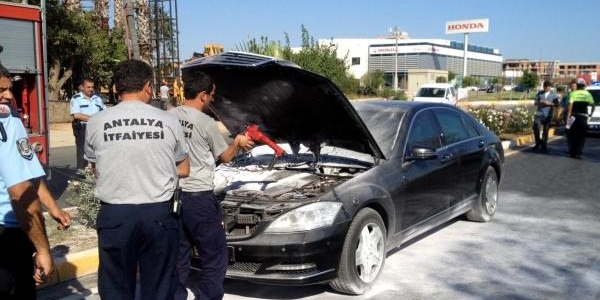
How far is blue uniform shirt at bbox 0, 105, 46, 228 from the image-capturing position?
9.12 feet

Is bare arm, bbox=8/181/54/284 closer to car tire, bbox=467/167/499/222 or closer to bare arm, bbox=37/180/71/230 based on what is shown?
bare arm, bbox=37/180/71/230

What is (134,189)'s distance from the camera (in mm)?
3139

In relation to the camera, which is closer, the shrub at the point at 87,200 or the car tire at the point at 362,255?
the car tire at the point at 362,255

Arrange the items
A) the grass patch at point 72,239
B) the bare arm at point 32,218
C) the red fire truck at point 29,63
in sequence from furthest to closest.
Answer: the red fire truck at point 29,63 → the grass patch at point 72,239 → the bare arm at point 32,218

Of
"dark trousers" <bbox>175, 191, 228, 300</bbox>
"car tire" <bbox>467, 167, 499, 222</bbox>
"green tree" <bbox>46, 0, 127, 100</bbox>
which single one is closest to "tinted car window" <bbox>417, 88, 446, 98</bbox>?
"green tree" <bbox>46, 0, 127, 100</bbox>

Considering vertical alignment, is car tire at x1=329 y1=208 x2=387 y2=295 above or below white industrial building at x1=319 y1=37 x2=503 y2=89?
below

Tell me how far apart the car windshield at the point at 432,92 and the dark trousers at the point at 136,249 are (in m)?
25.5

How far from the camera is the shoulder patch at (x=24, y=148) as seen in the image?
→ 2.85 m

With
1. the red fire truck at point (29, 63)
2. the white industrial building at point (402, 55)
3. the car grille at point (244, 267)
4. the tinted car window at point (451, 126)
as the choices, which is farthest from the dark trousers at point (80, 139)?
the white industrial building at point (402, 55)

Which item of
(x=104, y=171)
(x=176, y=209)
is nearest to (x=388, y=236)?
(x=176, y=209)

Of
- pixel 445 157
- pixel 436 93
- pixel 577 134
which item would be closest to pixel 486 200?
pixel 445 157

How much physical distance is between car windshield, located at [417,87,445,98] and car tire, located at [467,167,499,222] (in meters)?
20.9

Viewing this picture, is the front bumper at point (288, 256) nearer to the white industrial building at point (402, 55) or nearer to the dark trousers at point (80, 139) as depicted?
the dark trousers at point (80, 139)

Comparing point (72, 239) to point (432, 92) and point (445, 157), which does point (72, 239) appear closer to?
point (445, 157)
